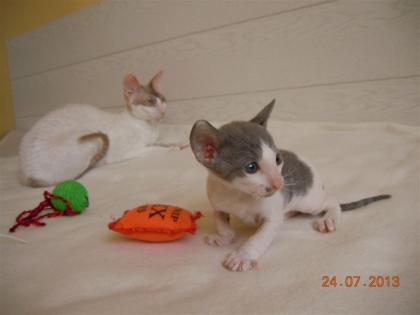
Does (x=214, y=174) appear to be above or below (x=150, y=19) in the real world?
below

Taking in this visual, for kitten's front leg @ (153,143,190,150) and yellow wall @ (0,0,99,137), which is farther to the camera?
yellow wall @ (0,0,99,137)

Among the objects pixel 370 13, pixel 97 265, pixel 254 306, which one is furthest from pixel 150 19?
pixel 254 306

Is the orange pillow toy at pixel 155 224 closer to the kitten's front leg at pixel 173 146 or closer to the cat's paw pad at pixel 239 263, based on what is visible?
the cat's paw pad at pixel 239 263

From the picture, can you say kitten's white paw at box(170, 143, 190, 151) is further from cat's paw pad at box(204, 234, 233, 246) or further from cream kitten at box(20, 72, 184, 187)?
cat's paw pad at box(204, 234, 233, 246)

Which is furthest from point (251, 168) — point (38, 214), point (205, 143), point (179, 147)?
point (179, 147)

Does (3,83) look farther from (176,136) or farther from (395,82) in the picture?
(395,82)

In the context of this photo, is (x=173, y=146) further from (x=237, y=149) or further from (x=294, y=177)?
(x=237, y=149)

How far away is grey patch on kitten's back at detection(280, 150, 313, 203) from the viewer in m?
0.96

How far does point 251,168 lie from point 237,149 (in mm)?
59

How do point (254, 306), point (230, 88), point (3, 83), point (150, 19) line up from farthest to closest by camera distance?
point (3, 83) → point (150, 19) → point (230, 88) → point (254, 306)

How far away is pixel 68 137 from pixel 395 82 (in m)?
1.97

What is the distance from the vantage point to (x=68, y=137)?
2006mm

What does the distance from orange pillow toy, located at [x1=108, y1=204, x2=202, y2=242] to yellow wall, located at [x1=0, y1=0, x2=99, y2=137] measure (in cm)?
285

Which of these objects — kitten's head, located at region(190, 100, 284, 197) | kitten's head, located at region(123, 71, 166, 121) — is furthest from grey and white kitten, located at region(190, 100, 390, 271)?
kitten's head, located at region(123, 71, 166, 121)
